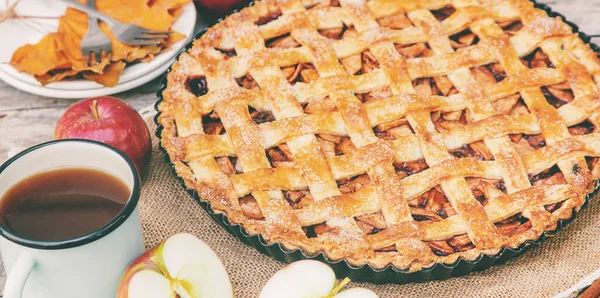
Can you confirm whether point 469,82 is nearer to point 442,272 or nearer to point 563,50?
point 563,50

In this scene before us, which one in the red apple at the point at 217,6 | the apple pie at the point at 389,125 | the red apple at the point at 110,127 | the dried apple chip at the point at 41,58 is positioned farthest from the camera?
the red apple at the point at 217,6

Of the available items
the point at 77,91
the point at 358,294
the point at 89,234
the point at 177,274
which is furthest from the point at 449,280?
the point at 77,91

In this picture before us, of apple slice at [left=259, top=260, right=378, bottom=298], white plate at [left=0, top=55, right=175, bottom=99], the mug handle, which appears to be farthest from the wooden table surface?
apple slice at [left=259, top=260, right=378, bottom=298]

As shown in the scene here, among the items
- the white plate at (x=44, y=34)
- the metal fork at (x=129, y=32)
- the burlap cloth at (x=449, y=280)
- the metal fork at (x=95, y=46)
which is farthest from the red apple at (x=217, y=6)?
the burlap cloth at (x=449, y=280)

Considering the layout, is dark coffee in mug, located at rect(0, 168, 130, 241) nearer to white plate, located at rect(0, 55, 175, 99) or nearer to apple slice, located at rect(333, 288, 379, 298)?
apple slice, located at rect(333, 288, 379, 298)

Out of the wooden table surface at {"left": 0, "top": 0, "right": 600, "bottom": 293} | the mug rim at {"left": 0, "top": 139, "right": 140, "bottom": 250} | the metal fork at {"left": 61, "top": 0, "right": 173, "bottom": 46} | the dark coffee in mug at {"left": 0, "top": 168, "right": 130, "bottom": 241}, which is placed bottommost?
the wooden table surface at {"left": 0, "top": 0, "right": 600, "bottom": 293}

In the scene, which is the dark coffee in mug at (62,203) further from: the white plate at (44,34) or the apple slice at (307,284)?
the white plate at (44,34)

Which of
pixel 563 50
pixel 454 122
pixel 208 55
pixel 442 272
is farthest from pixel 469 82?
pixel 208 55
